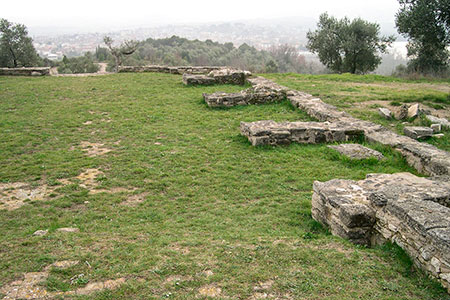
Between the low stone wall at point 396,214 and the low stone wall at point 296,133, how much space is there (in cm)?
387

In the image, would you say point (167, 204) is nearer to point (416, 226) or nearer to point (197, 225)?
point (197, 225)

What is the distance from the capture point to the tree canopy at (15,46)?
1027 inches

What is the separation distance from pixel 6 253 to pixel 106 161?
4462 mm

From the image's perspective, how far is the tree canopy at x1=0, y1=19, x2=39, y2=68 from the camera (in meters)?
26.1

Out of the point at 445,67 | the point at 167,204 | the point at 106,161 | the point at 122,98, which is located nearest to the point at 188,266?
the point at 167,204

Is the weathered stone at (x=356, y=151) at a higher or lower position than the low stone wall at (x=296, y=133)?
lower

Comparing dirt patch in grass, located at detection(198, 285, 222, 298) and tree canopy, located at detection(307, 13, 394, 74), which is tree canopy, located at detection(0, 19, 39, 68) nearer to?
tree canopy, located at detection(307, 13, 394, 74)

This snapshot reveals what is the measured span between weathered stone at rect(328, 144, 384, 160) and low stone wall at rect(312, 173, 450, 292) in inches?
84.1

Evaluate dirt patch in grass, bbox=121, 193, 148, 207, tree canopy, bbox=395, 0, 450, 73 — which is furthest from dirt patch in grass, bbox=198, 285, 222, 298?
tree canopy, bbox=395, 0, 450, 73

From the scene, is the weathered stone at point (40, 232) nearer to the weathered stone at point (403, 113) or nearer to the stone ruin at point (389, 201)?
the stone ruin at point (389, 201)

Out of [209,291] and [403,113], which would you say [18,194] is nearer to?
[209,291]

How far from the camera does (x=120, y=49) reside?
2797cm

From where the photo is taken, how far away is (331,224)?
6.12 m

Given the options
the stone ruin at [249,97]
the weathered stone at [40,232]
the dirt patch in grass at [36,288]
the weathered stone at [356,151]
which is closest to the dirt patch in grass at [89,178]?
the weathered stone at [40,232]
